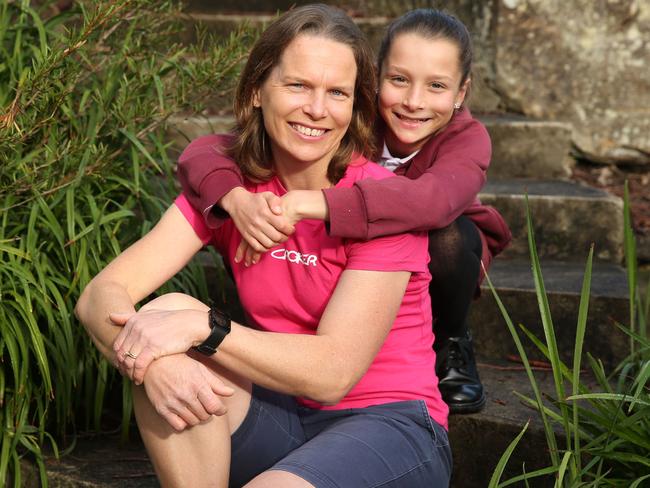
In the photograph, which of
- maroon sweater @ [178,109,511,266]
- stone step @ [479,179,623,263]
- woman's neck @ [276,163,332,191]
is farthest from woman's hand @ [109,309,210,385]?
stone step @ [479,179,623,263]

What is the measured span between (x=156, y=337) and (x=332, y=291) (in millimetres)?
444

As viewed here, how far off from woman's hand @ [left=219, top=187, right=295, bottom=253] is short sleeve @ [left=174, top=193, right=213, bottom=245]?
0.53ft

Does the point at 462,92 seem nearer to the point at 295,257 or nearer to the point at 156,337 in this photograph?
the point at 295,257

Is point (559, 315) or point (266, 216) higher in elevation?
point (266, 216)

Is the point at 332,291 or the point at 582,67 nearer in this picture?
the point at 332,291

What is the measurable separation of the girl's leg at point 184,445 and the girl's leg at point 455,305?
75cm

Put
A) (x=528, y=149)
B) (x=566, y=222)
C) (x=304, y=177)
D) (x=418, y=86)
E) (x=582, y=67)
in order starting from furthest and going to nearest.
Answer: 1. (x=582, y=67)
2. (x=528, y=149)
3. (x=566, y=222)
4. (x=418, y=86)
5. (x=304, y=177)

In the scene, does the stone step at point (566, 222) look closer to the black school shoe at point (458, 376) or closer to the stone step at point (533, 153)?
the stone step at point (533, 153)

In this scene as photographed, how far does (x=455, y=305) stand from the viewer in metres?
2.65

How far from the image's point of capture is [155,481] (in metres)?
2.60

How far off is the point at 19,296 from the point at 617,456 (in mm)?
1579

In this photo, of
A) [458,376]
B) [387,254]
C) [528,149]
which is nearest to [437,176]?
[387,254]

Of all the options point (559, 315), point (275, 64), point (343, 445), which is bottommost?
point (559, 315)

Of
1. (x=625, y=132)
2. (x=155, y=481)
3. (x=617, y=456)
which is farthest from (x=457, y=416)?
(x=625, y=132)
